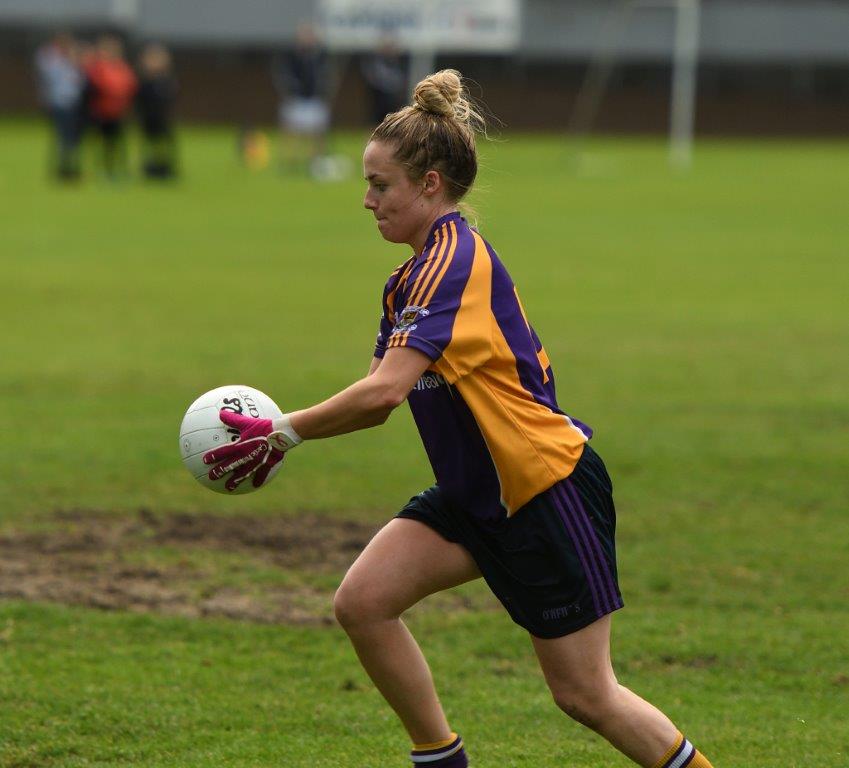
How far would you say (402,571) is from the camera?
416cm

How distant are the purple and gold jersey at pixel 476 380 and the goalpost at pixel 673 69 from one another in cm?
3904

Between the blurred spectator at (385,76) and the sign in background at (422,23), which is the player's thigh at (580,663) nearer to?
the blurred spectator at (385,76)

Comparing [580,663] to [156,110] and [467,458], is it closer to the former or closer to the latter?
[467,458]

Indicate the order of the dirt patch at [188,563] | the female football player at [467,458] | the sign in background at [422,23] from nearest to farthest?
the female football player at [467,458]
the dirt patch at [188,563]
the sign in background at [422,23]

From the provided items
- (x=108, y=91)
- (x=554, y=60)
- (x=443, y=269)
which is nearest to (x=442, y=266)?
(x=443, y=269)

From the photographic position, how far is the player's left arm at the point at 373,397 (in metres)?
3.84

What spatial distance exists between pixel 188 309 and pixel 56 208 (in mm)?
10036

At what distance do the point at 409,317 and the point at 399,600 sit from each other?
83 centimetres

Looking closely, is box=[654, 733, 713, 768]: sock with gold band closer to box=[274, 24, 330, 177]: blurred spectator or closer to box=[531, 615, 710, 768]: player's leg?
box=[531, 615, 710, 768]: player's leg

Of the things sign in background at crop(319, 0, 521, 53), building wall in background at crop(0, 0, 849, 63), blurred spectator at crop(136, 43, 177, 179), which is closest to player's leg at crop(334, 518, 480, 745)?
blurred spectator at crop(136, 43, 177, 179)

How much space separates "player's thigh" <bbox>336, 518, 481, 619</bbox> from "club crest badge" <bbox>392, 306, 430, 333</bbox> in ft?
2.12

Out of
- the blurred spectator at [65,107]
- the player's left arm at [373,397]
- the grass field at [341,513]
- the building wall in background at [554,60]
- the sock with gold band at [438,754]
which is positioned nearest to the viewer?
the player's left arm at [373,397]

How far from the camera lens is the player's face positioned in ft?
13.4

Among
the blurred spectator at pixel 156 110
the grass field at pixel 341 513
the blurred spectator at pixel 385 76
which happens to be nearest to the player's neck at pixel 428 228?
the grass field at pixel 341 513
